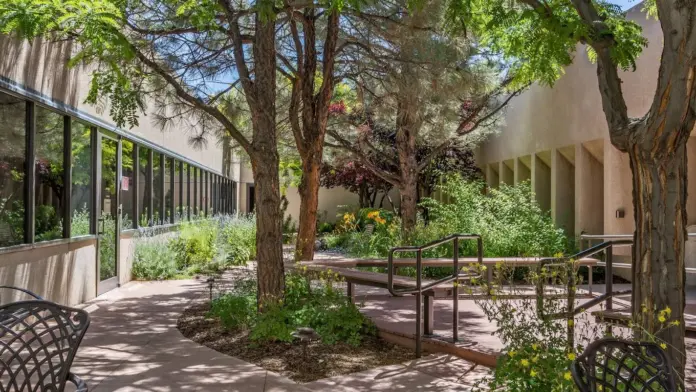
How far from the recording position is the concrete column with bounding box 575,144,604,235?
40.0 ft

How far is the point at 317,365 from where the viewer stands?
5.32 m

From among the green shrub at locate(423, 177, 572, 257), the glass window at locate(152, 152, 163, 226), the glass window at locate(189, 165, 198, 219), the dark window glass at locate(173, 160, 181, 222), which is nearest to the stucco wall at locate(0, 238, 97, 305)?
the glass window at locate(152, 152, 163, 226)

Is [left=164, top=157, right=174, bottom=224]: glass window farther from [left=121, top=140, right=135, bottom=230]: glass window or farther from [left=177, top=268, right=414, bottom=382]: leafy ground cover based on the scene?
[left=177, top=268, right=414, bottom=382]: leafy ground cover

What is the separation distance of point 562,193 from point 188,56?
27.8ft

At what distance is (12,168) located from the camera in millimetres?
6723

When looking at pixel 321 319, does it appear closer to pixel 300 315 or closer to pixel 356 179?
pixel 300 315

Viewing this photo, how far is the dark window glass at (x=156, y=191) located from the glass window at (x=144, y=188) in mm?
558

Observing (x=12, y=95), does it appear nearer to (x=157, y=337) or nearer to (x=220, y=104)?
(x=157, y=337)

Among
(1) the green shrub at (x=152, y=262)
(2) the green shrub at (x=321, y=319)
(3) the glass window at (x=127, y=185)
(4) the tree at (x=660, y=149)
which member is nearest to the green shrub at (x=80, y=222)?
(3) the glass window at (x=127, y=185)

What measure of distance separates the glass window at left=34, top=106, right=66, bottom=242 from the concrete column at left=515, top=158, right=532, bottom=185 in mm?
11291

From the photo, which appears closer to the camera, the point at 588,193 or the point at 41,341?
the point at 41,341

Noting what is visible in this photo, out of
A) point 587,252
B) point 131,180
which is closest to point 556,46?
point 587,252

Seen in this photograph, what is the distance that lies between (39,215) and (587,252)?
6099 mm

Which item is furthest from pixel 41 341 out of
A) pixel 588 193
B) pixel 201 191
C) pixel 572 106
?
pixel 201 191
